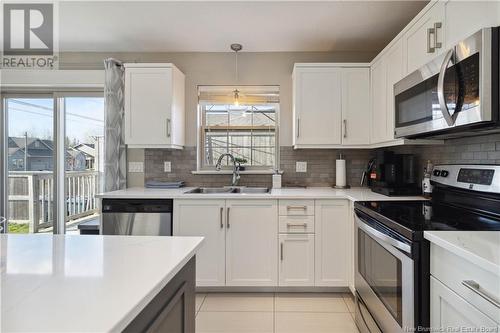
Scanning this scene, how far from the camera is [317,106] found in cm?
285

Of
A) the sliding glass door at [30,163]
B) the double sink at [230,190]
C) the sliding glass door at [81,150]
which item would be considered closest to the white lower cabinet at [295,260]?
the double sink at [230,190]

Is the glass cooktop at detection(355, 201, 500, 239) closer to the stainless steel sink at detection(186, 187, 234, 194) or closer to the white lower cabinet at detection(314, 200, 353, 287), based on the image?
the white lower cabinet at detection(314, 200, 353, 287)

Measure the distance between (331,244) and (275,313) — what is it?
0.75m

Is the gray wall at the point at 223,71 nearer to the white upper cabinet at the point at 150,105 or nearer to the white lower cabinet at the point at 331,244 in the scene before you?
the white upper cabinet at the point at 150,105

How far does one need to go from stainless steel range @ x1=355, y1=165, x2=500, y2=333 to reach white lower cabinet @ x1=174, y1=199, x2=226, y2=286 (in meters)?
1.15

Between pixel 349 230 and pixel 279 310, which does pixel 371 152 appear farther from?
pixel 279 310

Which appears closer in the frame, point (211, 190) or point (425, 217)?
point (425, 217)

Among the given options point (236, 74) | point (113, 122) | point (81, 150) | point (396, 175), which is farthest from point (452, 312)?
point (81, 150)

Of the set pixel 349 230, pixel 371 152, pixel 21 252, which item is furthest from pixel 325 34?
pixel 21 252

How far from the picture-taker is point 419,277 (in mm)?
1202

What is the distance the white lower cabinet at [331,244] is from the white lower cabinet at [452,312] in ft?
4.38

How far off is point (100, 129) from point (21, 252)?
2759mm

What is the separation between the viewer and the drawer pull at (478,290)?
83cm

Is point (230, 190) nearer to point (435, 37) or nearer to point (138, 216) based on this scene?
point (138, 216)
